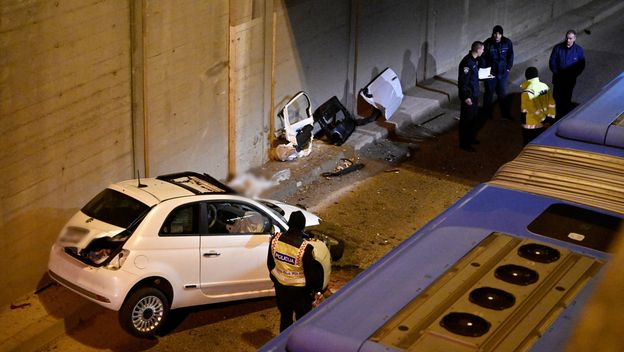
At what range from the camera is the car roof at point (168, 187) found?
959cm

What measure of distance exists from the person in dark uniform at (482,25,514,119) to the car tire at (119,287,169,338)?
1001cm

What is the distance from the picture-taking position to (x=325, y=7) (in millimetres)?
15516

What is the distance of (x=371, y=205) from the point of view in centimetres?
1388

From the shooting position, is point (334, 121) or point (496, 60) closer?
point (334, 121)

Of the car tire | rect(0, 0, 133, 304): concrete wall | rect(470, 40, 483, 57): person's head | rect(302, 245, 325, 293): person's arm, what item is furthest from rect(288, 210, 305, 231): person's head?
rect(470, 40, 483, 57): person's head

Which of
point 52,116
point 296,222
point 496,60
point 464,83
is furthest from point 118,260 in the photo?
point 496,60

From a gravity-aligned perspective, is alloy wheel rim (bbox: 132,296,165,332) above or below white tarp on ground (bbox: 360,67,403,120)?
below

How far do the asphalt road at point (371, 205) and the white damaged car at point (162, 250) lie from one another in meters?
0.40

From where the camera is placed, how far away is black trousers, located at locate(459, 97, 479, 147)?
1595 centimetres

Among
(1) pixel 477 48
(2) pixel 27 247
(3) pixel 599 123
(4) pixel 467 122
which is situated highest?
(3) pixel 599 123

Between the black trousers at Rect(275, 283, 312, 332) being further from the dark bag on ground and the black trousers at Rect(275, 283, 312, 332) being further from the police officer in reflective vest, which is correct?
the dark bag on ground

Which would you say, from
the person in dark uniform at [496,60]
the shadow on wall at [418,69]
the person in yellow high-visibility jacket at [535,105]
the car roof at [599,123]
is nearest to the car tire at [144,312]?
the car roof at [599,123]

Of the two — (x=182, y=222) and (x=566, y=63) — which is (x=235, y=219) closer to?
(x=182, y=222)

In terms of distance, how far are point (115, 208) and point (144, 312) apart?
3.88 feet
